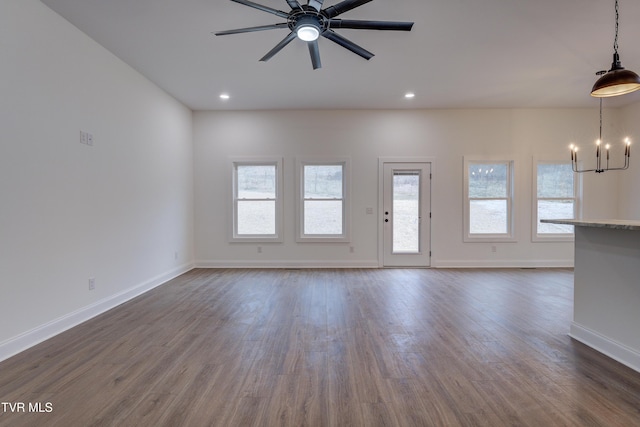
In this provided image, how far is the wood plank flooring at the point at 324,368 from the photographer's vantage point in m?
1.61

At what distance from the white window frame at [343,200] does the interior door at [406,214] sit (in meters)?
0.71

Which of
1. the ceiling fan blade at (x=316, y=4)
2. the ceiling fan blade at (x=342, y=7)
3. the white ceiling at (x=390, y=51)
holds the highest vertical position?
the white ceiling at (x=390, y=51)

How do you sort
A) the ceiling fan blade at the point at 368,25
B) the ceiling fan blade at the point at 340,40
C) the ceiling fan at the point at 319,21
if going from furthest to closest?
the ceiling fan blade at the point at 340,40, the ceiling fan blade at the point at 368,25, the ceiling fan at the point at 319,21

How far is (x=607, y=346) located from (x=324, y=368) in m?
2.26

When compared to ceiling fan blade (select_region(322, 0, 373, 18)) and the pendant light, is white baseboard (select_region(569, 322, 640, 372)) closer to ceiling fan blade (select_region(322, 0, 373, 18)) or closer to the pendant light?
the pendant light

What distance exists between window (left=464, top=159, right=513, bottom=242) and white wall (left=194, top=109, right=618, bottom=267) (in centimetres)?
19

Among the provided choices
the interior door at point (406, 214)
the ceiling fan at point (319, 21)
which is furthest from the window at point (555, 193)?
the ceiling fan at point (319, 21)

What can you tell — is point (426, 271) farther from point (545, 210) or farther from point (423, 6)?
point (423, 6)

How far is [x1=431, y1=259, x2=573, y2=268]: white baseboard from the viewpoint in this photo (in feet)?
17.8

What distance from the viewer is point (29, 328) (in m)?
2.40

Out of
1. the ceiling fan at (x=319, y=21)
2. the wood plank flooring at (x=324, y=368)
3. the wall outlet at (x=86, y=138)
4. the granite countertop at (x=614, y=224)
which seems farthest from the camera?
the wall outlet at (x=86, y=138)

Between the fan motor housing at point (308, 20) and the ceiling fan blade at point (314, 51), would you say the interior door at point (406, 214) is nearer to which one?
the ceiling fan blade at point (314, 51)

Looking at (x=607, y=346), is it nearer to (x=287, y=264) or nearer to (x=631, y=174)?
(x=287, y=264)

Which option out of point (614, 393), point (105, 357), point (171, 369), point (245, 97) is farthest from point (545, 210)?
point (105, 357)
